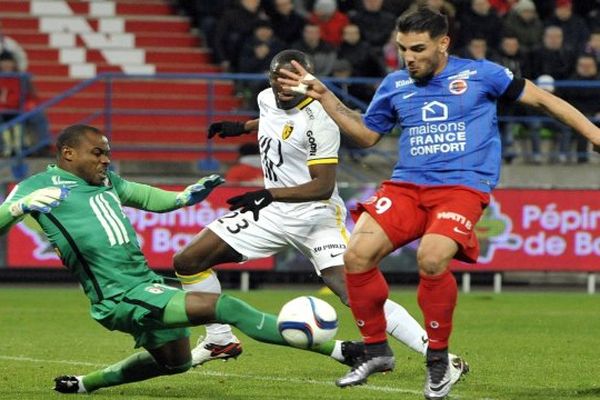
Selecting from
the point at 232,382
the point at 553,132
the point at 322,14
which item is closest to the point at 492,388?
the point at 232,382

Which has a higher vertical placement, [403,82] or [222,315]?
[403,82]

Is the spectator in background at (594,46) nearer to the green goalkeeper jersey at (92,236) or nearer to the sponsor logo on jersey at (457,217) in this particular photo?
the sponsor logo on jersey at (457,217)

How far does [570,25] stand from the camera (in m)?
22.0

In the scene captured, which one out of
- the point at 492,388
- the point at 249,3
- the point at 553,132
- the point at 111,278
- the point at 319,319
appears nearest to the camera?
the point at 319,319

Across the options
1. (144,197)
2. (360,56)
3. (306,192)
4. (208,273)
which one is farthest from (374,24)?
(144,197)

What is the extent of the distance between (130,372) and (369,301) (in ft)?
5.14

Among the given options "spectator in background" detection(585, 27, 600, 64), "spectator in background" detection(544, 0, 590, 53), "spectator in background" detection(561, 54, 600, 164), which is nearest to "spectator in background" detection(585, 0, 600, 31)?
"spectator in background" detection(544, 0, 590, 53)

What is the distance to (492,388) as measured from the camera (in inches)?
374

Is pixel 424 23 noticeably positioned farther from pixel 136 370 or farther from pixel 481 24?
pixel 481 24

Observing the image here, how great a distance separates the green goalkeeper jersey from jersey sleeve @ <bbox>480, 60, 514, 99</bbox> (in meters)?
2.19

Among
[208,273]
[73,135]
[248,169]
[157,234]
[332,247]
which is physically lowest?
[157,234]

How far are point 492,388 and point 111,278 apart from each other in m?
2.46

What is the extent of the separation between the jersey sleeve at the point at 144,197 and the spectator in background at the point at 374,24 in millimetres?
12776

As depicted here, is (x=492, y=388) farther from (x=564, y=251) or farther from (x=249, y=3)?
(x=249, y=3)
